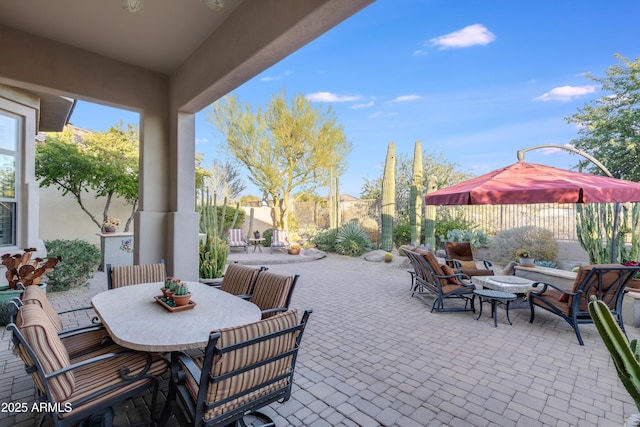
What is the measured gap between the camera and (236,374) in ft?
5.06

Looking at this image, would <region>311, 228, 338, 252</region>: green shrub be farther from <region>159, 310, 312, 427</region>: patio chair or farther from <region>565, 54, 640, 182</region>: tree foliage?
<region>159, 310, 312, 427</region>: patio chair

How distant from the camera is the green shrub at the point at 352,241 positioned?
1084 cm

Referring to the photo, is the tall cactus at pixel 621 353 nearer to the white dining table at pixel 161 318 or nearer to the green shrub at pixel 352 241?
the white dining table at pixel 161 318

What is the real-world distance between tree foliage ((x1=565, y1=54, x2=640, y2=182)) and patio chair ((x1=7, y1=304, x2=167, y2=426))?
44.7ft

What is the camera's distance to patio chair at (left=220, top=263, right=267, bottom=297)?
319 cm

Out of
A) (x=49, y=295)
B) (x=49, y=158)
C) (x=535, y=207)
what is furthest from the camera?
(x=535, y=207)

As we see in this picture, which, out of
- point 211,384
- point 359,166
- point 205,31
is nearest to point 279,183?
point 359,166

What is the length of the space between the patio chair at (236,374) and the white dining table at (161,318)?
158 millimetres

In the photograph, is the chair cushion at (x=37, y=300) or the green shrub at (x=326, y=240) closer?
the chair cushion at (x=37, y=300)

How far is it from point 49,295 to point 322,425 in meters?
5.68

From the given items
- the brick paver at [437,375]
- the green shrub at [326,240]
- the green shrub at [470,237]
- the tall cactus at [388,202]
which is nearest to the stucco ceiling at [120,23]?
the brick paver at [437,375]

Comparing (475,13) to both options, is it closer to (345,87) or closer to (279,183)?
(345,87)

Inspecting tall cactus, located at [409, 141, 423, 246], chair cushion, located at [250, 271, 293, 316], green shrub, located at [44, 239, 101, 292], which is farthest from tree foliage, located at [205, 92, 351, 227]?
chair cushion, located at [250, 271, 293, 316]

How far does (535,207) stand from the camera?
877 centimetres
